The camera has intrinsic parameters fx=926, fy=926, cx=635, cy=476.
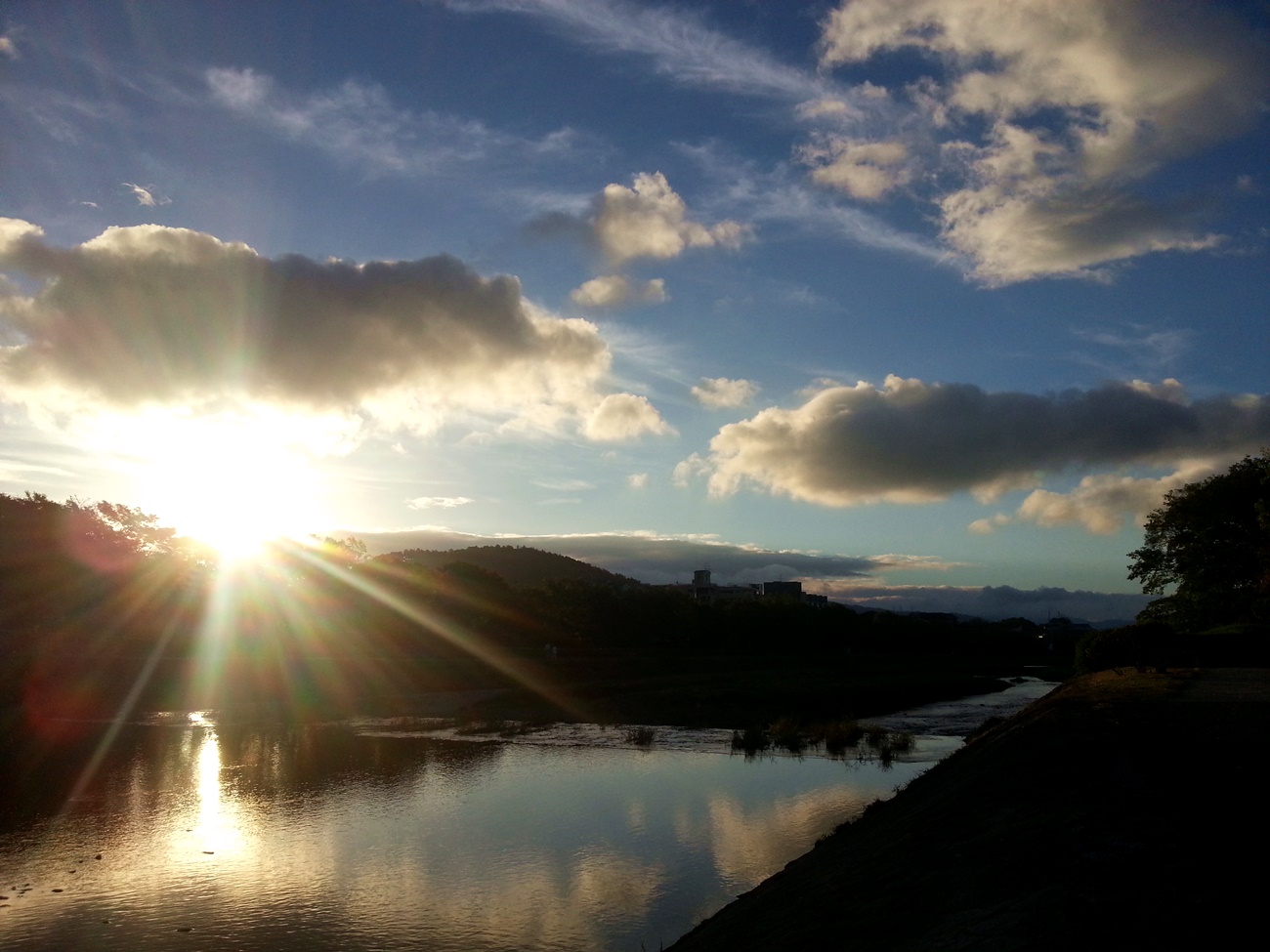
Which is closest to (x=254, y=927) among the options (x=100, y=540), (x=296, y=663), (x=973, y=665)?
(x=296, y=663)

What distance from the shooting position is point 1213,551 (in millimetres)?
54000

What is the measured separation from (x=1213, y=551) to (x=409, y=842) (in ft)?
167

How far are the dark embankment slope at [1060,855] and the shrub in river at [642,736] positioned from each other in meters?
20.3

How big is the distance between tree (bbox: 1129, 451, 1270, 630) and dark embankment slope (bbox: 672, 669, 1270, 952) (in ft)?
131

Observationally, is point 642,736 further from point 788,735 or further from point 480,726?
point 480,726

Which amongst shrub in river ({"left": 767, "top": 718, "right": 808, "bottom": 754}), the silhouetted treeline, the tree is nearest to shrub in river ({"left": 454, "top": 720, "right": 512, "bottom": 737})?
the silhouetted treeline

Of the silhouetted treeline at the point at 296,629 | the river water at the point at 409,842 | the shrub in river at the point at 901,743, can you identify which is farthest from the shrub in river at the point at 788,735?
the silhouetted treeline at the point at 296,629

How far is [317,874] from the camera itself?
1891 centimetres

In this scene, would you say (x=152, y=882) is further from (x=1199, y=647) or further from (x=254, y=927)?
(x=1199, y=647)

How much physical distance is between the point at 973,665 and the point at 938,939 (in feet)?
320

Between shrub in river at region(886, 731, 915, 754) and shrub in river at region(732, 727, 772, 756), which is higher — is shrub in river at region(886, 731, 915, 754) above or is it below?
above

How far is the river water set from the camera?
1564 centimetres

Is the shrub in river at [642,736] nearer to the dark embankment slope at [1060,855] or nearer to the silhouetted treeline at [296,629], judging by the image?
the silhouetted treeline at [296,629]

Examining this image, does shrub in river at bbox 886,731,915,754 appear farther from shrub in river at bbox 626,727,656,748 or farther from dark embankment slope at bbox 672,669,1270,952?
dark embankment slope at bbox 672,669,1270,952
